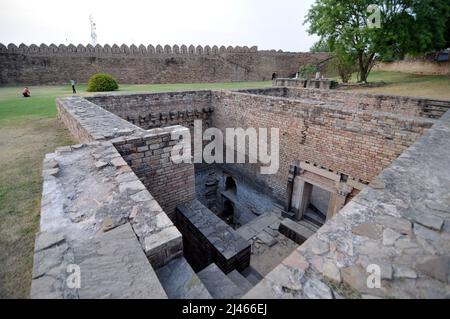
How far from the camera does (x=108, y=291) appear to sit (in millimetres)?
1697

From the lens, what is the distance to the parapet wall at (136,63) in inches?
731

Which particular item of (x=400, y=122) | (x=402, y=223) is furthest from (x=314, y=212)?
(x=402, y=223)

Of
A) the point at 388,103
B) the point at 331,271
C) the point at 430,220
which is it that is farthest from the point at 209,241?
the point at 388,103

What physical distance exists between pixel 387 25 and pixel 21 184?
19762mm

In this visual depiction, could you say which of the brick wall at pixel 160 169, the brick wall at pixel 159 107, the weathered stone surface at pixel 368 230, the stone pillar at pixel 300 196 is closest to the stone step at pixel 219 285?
the weathered stone surface at pixel 368 230

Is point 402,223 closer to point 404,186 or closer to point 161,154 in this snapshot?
point 404,186

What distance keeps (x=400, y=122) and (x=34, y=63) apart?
24.5 m

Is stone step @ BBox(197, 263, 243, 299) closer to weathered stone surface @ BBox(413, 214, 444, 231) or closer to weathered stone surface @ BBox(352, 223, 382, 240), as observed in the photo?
weathered stone surface @ BBox(352, 223, 382, 240)

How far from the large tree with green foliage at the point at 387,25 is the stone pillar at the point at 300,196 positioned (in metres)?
12.5

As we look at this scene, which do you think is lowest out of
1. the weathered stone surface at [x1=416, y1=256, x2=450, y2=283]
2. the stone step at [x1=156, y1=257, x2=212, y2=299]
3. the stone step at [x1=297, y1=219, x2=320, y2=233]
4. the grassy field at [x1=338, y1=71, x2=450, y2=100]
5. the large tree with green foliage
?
the stone step at [x1=297, y1=219, x2=320, y2=233]

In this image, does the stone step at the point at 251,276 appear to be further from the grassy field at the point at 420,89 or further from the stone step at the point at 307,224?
the grassy field at the point at 420,89

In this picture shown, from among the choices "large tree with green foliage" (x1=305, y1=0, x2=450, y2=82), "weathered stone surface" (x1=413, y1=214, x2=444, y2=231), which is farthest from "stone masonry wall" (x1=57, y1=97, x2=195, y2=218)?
"large tree with green foliage" (x1=305, y1=0, x2=450, y2=82)

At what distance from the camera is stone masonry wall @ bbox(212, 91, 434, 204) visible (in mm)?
5605

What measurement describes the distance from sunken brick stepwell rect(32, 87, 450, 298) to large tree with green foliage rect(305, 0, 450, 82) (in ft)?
25.6
